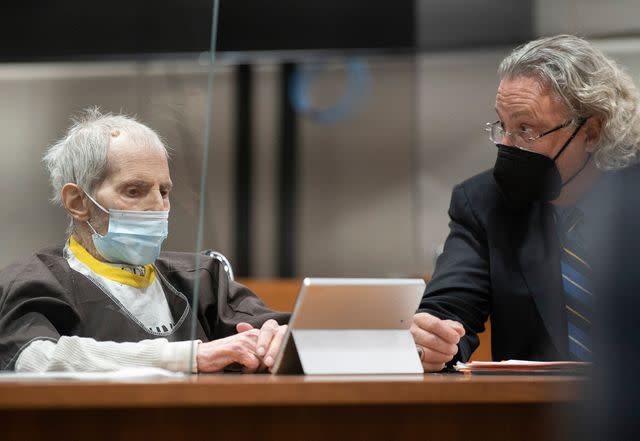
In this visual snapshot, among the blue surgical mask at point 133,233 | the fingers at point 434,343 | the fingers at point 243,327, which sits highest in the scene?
the blue surgical mask at point 133,233

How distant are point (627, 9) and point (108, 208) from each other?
15.9 feet

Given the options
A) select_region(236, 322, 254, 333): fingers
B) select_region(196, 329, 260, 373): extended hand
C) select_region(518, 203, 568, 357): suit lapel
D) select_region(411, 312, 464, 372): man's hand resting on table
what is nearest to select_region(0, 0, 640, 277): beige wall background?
select_region(518, 203, 568, 357): suit lapel

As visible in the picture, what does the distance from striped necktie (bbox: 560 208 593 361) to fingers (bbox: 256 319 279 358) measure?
824 mm

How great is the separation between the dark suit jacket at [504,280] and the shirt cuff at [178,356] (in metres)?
0.88

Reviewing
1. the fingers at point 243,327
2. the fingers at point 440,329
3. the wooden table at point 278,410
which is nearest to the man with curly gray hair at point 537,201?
the fingers at point 440,329

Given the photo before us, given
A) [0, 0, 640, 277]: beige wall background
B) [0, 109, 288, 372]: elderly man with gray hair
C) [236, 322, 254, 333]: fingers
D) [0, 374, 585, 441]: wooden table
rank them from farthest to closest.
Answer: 1. [0, 0, 640, 277]: beige wall background
2. [236, 322, 254, 333]: fingers
3. [0, 109, 288, 372]: elderly man with gray hair
4. [0, 374, 585, 441]: wooden table

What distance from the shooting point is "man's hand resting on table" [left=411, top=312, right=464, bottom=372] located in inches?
71.4

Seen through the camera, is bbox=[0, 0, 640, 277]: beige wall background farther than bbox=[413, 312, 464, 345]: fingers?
Yes

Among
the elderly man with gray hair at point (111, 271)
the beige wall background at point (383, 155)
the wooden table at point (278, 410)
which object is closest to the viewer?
the wooden table at point (278, 410)

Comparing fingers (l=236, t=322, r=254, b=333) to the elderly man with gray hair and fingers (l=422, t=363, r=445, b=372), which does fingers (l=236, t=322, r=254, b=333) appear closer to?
the elderly man with gray hair

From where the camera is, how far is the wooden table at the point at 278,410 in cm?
115

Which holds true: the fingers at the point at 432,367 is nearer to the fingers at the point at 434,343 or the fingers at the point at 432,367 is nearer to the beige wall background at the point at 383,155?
the fingers at the point at 434,343

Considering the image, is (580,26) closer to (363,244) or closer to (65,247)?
(363,244)

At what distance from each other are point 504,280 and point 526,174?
0.29 m
